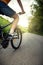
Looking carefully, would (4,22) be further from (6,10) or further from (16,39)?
(16,39)

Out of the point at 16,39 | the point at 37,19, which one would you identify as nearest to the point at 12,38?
the point at 16,39

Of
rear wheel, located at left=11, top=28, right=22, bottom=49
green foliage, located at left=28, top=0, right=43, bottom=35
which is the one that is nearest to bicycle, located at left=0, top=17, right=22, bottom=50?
rear wheel, located at left=11, top=28, right=22, bottom=49

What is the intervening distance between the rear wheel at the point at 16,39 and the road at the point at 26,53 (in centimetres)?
3

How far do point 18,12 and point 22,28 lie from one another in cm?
13

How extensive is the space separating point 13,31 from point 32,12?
208mm

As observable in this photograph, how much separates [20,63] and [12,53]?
18 centimetres

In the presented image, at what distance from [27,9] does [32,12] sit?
0.05 m

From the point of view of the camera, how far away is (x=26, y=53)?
1047 cm

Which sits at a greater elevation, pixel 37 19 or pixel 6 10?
pixel 6 10

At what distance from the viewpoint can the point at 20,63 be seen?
10.4 meters

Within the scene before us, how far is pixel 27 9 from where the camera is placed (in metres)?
10.5

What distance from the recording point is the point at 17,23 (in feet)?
34.3

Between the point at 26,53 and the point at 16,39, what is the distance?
0.27m

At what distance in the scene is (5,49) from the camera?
1048cm
